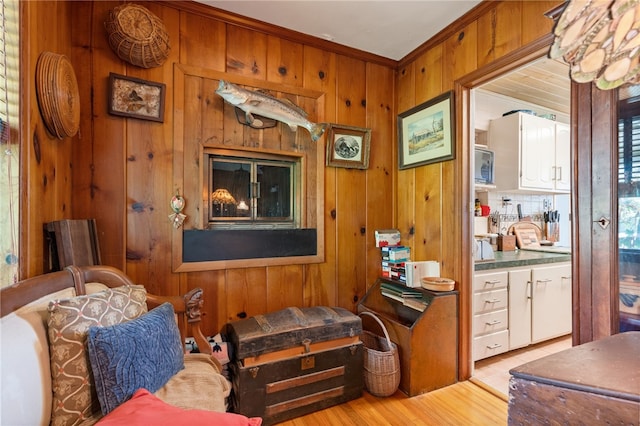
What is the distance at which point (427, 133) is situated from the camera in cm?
221

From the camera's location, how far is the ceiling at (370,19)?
1.82 meters

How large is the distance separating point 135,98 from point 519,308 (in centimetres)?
323

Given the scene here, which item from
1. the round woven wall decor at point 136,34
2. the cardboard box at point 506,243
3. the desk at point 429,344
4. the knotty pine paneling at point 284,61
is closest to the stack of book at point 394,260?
the desk at point 429,344

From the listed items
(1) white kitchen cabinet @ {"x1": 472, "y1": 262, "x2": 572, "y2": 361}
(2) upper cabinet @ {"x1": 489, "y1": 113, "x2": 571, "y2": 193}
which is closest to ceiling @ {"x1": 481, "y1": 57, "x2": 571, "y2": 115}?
(2) upper cabinet @ {"x1": 489, "y1": 113, "x2": 571, "y2": 193}

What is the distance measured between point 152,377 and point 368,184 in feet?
6.44

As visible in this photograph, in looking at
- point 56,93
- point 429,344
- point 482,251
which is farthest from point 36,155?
point 482,251

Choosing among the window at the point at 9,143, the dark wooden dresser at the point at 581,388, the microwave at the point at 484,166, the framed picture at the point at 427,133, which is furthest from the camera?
the microwave at the point at 484,166

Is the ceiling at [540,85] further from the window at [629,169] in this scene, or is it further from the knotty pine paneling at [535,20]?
the window at [629,169]

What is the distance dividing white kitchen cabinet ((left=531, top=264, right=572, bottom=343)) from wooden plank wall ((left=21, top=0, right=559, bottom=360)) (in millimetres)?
968

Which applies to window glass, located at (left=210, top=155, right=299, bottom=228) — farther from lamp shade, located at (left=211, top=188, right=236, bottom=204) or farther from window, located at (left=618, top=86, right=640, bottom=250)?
window, located at (left=618, top=86, right=640, bottom=250)

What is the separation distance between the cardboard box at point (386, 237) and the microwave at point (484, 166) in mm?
1038

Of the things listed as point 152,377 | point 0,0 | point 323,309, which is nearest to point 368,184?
point 323,309

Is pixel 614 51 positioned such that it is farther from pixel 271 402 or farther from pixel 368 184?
pixel 271 402

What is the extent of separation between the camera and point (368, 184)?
2439 millimetres
